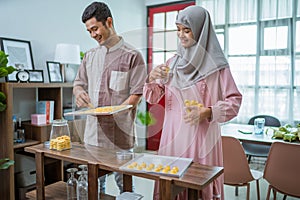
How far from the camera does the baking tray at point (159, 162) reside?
1079 millimetres

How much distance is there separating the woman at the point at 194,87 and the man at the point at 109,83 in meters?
0.08

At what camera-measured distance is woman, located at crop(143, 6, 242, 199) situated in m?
1.17

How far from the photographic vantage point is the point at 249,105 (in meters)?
4.08

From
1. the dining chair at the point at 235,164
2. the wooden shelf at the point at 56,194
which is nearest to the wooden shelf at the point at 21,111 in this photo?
the wooden shelf at the point at 56,194

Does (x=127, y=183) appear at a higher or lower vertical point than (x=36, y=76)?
lower

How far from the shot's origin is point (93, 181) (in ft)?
4.03

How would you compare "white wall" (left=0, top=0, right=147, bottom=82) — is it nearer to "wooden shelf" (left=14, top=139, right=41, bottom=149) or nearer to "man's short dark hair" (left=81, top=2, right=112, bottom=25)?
"wooden shelf" (left=14, top=139, right=41, bottom=149)

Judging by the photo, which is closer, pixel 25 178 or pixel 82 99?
pixel 82 99

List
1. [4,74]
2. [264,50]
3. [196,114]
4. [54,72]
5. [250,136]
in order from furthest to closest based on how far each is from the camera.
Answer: [264,50], [54,72], [250,136], [4,74], [196,114]

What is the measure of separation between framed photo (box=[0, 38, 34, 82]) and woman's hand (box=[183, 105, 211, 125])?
2.06 metres

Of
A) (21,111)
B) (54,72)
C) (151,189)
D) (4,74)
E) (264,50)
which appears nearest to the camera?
(4,74)

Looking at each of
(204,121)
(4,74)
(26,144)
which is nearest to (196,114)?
(204,121)

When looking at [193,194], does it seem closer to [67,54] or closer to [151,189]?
[151,189]

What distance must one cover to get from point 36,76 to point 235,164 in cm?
204
